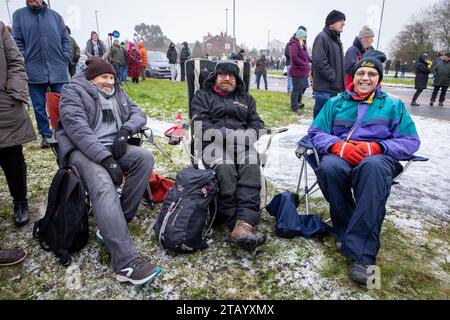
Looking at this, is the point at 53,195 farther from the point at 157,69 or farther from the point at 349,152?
the point at 157,69

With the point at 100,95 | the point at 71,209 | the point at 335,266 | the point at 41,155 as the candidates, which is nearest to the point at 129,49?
the point at 41,155

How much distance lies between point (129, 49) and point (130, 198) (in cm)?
1104

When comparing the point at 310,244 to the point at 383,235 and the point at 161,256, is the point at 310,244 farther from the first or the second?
the point at 161,256

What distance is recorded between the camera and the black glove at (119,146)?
2.51 m

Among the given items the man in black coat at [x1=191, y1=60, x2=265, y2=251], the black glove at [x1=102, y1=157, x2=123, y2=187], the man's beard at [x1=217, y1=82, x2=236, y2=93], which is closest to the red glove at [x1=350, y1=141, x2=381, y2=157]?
the man in black coat at [x1=191, y1=60, x2=265, y2=251]

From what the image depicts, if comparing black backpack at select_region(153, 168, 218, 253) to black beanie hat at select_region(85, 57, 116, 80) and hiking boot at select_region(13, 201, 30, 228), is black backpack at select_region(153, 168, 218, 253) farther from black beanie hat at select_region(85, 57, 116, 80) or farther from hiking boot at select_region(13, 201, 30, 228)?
hiking boot at select_region(13, 201, 30, 228)

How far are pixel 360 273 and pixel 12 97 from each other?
120 inches

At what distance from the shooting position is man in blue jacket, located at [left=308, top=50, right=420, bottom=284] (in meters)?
2.12

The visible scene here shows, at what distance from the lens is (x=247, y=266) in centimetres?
227

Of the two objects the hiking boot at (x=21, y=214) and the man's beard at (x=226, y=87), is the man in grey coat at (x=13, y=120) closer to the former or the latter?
the hiking boot at (x=21, y=214)

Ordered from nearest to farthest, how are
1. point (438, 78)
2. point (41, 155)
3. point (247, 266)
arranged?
point (247, 266), point (41, 155), point (438, 78)

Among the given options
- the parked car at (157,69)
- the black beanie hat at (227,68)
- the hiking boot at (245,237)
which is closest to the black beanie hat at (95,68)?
the black beanie hat at (227,68)

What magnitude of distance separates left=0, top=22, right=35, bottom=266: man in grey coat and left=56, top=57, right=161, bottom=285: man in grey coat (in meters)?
0.38

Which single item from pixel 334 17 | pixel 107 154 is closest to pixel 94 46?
pixel 334 17
